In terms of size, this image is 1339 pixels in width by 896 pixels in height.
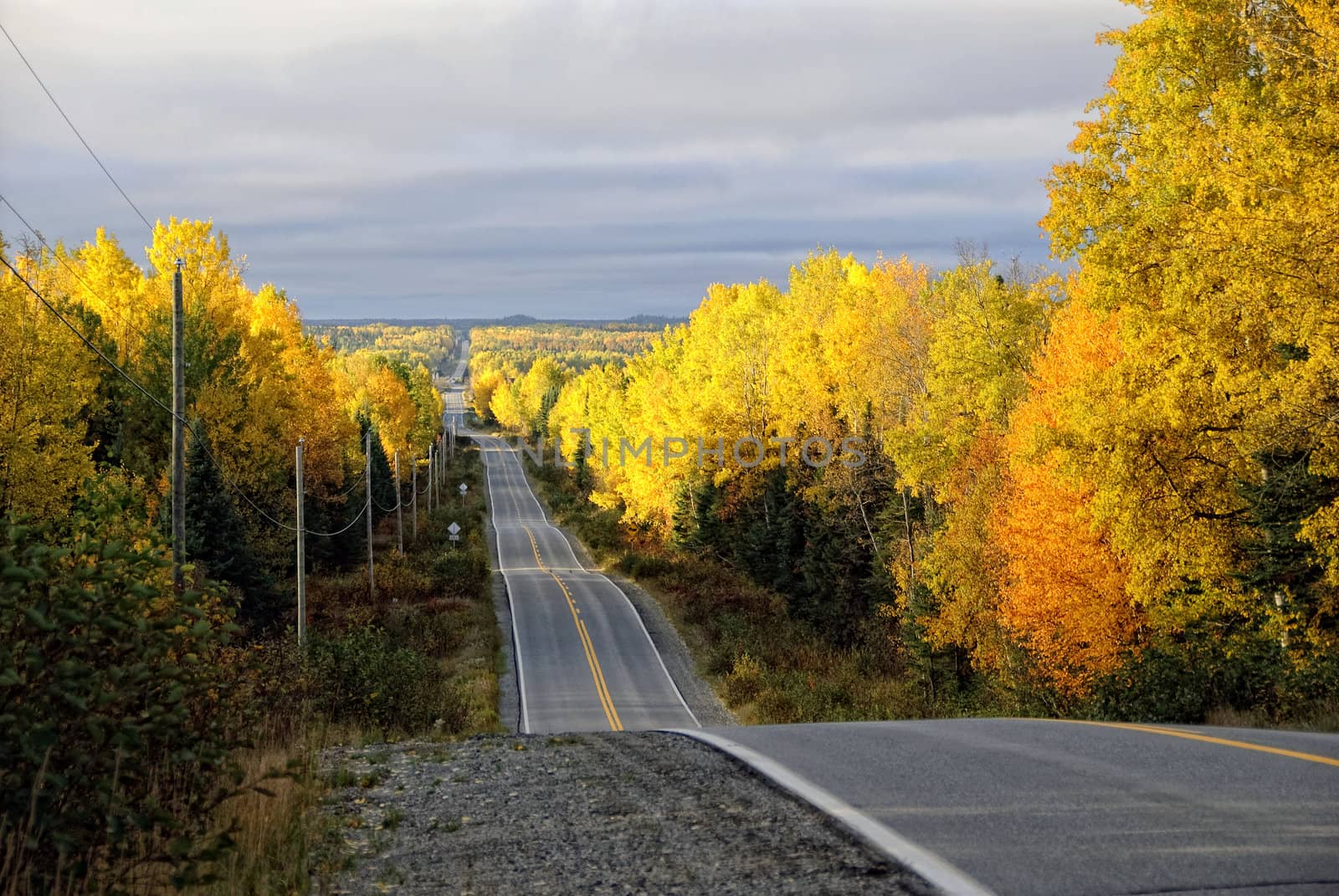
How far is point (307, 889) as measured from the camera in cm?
617

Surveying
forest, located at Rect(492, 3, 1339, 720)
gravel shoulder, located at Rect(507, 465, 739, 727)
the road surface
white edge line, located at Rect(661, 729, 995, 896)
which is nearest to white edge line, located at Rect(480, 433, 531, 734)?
gravel shoulder, located at Rect(507, 465, 739, 727)

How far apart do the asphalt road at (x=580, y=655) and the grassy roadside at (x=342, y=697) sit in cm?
150

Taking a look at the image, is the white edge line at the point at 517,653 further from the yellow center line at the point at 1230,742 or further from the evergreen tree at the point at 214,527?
the yellow center line at the point at 1230,742

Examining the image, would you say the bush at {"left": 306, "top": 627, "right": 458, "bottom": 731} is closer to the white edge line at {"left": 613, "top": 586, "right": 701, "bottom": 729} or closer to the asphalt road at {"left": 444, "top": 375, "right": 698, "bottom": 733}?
the asphalt road at {"left": 444, "top": 375, "right": 698, "bottom": 733}

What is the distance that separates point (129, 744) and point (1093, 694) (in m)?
17.9

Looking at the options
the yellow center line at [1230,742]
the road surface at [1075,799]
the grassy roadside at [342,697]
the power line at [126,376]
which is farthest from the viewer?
the power line at [126,376]

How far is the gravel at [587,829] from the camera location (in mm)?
5949

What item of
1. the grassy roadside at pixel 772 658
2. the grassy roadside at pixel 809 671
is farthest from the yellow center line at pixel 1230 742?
the grassy roadside at pixel 772 658

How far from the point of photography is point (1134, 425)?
16516 millimetres

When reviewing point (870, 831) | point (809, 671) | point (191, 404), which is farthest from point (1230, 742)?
point (191, 404)

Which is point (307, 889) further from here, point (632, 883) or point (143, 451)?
point (143, 451)

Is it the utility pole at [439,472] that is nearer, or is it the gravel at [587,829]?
the gravel at [587,829]

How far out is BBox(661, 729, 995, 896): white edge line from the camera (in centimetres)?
548

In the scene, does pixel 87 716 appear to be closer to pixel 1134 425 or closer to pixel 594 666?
pixel 1134 425
